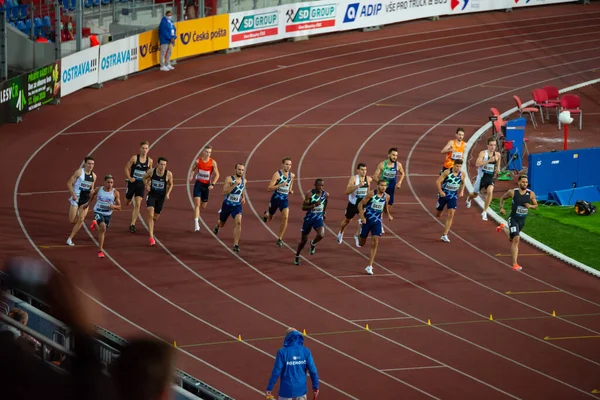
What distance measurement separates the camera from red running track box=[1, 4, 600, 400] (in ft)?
45.1

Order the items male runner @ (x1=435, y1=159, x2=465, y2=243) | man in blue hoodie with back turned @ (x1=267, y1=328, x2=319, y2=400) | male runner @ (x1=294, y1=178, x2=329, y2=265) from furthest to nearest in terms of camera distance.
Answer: male runner @ (x1=435, y1=159, x2=465, y2=243)
male runner @ (x1=294, y1=178, x2=329, y2=265)
man in blue hoodie with back turned @ (x1=267, y1=328, x2=319, y2=400)

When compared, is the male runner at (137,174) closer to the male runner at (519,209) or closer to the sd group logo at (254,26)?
the male runner at (519,209)

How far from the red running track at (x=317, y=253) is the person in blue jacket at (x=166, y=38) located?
0.60 m

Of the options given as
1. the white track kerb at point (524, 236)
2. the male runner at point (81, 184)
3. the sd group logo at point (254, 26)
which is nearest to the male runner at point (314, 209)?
the male runner at point (81, 184)

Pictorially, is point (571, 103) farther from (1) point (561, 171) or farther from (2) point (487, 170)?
(2) point (487, 170)

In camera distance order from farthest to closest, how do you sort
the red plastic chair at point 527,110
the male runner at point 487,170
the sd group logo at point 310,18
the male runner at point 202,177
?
the sd group logo at point 310,18 → the red plastic chair at point 527,110 → the male runner at point 487,170 → the male runner at point 202,177

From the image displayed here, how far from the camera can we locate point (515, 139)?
2389cm

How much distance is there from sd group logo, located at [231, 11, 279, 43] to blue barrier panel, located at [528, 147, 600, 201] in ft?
47.0

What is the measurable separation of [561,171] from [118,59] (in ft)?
43.2

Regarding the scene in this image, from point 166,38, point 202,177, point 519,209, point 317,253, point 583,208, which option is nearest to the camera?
point 519,209

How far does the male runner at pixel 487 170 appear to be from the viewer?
20.2m

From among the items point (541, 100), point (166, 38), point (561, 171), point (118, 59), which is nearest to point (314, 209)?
point (561, 171)

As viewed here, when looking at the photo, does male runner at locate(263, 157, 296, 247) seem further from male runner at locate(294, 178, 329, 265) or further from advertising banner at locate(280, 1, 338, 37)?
advertising banner at locate(280, 1, 338, 37)

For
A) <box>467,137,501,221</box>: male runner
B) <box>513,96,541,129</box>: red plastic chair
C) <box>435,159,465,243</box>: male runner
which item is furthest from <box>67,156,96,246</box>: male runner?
<box>513,96,541,129</box>: red plastic chair
